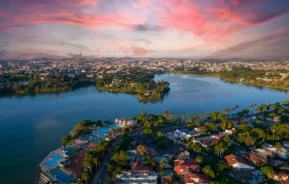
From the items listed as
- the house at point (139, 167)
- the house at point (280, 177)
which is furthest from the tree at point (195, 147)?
the house at point (280, 177)

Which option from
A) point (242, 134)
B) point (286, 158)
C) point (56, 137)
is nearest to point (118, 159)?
point (56, 137)

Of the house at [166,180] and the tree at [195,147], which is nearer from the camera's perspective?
the house at [166,180]

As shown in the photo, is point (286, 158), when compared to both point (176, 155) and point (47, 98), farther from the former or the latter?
point (47, 98)

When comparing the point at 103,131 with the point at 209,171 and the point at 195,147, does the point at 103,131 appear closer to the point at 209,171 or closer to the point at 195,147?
the point at 195,147

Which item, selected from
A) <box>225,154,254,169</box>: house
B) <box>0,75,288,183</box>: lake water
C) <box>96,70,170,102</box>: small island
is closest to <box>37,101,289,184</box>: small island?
<box>225,154,254,169</box>: house

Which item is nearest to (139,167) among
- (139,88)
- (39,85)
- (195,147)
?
(195,147)

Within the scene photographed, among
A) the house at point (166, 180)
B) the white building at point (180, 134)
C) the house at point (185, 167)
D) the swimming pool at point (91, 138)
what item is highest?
the house at point (185, 167)

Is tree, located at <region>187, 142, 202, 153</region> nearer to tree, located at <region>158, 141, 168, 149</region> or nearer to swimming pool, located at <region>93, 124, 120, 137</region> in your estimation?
tree, located at <region>158, 141, 168, 149</region>

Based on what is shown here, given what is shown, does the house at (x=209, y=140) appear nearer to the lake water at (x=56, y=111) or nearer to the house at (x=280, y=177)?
the house at (x=280, y=177)
